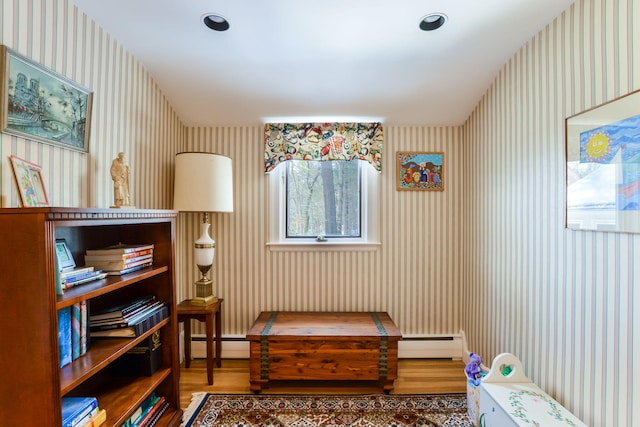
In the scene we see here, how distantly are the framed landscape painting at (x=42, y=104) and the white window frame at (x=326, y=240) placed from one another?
54.8 inches

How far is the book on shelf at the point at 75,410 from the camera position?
1.11m

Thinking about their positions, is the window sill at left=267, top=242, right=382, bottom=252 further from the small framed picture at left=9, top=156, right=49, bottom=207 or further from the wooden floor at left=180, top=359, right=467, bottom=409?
the small framed picture at left=9, top=156, right=49, bottom=207

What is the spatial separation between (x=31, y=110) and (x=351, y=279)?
232 centimetres

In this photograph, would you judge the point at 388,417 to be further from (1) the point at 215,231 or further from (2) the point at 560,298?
(1) the point at 215,231

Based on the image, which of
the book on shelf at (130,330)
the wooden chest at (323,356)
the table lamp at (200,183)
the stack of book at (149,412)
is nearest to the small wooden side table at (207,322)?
the table lamp at (200,183)

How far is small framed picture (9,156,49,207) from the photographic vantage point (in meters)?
1.21

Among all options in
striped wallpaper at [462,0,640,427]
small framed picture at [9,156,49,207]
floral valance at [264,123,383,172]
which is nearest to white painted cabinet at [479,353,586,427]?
striped wallpaper at [462,0,640,427]

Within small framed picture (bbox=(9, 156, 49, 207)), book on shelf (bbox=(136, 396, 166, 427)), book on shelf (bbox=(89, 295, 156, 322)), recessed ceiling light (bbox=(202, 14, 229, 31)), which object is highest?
recessed ceiling light (bbox=(202, 14, 229, 31))

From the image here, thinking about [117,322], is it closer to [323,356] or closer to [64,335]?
[64,335]

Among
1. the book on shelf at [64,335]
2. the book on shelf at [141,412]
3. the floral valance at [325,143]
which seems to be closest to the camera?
the book on shelf at [64,335]

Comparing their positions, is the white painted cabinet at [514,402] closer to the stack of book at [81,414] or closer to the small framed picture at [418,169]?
the small framed picture at [418,169]

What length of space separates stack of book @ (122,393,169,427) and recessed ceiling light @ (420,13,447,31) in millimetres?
2640

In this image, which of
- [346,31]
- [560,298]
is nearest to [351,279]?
[560,298]

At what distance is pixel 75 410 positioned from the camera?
3.79 ft
